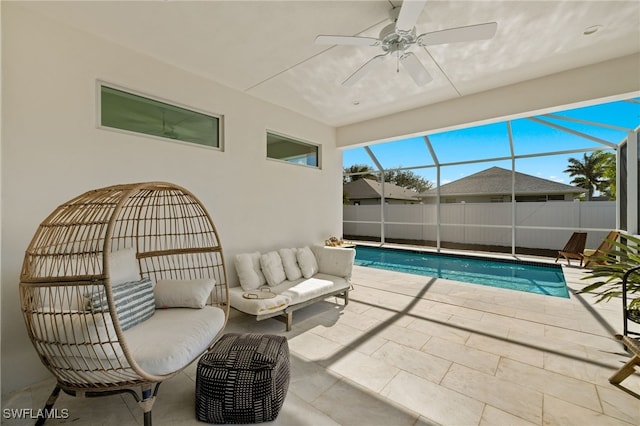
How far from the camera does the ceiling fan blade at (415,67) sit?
2.52 m

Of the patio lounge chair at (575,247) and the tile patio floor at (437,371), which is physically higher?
the patio lounge chair at (575,247)

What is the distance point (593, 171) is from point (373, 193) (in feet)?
20.7

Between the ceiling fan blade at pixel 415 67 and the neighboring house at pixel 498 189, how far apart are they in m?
6.14

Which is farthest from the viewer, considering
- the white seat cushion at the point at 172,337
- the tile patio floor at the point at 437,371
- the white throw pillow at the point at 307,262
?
the white throw pillow at the point at 307,262

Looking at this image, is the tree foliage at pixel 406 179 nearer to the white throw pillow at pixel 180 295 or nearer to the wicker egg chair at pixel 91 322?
the white throw pillow at pixel 180 295

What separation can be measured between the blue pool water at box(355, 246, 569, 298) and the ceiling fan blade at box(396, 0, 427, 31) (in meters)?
4.85

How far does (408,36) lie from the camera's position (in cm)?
236

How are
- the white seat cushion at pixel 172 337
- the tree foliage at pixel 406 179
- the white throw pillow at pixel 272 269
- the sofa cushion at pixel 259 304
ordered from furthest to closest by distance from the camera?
the tree foliage at pixel 406 179 → the white throw pillow at pixel 272 269 → the sofa cushion at pixel 259 304 → the white seat cushion at pixel 172 337

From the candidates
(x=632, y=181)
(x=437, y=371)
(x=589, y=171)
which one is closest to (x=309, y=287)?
(x=437, y=371)

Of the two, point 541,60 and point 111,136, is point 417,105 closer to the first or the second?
point 541,60

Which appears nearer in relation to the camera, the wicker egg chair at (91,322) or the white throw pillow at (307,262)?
the wicker egg chair at (91,322)

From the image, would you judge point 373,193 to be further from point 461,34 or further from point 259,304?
point 461,34

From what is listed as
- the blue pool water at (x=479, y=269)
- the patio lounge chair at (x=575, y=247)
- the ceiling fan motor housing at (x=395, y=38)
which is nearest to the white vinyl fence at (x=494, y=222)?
the patio lounge chair at (x=575, y=247)

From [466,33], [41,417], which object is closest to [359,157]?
[466,33]
